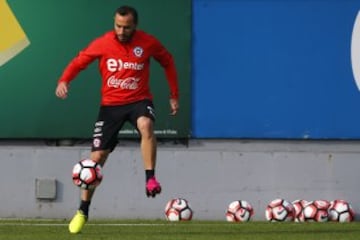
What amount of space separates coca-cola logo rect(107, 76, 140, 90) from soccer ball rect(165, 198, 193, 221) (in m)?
3.55

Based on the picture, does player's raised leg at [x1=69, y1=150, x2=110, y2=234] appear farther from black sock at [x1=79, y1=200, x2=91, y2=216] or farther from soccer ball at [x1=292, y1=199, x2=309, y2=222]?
soccer ball at [x1=292, y1=199, x2=309, y2=222]

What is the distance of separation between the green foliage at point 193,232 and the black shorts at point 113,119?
935mm

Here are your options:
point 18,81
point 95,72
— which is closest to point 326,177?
point 95,72

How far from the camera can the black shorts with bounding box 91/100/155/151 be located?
1134 centimetres

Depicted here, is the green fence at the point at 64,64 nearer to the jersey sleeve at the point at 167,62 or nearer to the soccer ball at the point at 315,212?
the soccer ball at the point at 315,212

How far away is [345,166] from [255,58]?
6.71ft

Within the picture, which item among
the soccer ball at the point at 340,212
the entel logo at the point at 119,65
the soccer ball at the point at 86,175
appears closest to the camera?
the soccer ball at the point at 86,175

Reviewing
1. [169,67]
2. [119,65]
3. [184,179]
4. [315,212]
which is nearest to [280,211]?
[315,212]

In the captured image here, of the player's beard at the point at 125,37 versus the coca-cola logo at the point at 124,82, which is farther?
the coca-cola logo at the point at 124,82

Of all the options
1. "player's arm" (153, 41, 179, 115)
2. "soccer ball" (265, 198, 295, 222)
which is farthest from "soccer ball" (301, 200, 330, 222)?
"player's arm" (153, 41, 179, 115)

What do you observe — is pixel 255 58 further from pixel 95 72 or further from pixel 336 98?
pixel 95 72

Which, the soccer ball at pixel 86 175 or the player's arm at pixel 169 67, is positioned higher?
the player's arm at pixel 169 67

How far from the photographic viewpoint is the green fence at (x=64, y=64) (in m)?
15.9

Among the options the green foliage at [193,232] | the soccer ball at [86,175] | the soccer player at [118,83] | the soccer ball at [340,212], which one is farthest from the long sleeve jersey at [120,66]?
the soccer ball at [340,212]
